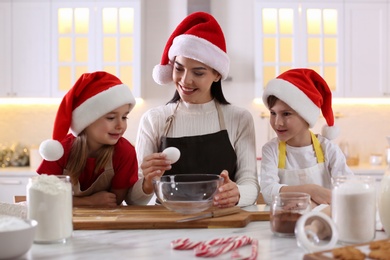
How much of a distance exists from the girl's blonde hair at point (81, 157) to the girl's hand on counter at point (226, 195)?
49 cm

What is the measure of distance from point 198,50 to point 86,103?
511mm

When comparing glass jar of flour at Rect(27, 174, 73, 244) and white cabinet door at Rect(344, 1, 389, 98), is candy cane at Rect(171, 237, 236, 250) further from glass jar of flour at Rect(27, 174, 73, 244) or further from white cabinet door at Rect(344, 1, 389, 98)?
white cabinet door at Rect(344, 1, 389, 98)

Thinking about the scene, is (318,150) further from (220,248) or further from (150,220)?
(220,248)

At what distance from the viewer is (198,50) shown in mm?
2254

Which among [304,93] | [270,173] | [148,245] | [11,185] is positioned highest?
[304,93]

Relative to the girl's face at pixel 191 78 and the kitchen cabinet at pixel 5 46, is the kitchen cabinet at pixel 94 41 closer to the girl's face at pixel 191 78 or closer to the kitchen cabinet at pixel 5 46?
the kitchen cabinet at pixel 5 46

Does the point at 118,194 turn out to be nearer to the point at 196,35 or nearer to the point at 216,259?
the point at 196,35

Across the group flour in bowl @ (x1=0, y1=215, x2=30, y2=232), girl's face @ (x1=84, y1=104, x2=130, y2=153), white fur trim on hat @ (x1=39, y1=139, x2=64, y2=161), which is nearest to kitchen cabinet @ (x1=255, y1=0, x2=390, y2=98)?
girl's face @ (x1=84, y1=104, x2=130, y2=153)

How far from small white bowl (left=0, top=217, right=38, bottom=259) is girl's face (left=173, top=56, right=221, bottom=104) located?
115 cm

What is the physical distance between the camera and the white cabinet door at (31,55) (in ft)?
14.5

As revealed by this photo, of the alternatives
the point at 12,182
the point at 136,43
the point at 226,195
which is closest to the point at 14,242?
the point at 226,195

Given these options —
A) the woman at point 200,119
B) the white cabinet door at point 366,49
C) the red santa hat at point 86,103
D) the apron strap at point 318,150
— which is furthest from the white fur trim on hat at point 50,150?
the white cabinet door at point 366,49

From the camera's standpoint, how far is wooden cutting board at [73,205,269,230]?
5.20 feet

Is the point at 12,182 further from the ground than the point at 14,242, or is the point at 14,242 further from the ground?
the point at 14,242
